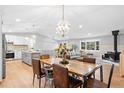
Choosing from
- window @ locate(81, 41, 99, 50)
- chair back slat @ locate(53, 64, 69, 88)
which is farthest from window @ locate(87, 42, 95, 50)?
chair back slat @ locate(53, 64, 69, 88)

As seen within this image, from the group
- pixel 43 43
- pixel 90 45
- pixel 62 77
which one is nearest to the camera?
pixel 62 77

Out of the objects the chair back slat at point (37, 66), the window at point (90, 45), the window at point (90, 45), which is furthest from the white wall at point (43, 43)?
the chair back slat at point (37, 66)

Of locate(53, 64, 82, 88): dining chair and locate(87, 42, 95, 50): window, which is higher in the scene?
locate(87, 42, 95, 50): window

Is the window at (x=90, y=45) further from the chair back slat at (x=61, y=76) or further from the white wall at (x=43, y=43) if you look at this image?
the chair back slat at (x=61, y=76)

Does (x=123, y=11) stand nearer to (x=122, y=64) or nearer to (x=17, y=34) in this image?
(x=122, y=64)

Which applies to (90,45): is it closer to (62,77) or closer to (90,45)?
(90,45)

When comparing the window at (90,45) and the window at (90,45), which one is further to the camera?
the window at (90,45)

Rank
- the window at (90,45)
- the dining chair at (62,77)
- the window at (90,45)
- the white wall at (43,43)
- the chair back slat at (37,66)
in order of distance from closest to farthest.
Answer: the dining chair at (62,77)
the chair back slat at (37,66)
the window at (90,45)
the window at (90,45)
the white wall at (43,43)

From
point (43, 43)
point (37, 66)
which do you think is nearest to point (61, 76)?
point (37, 66)

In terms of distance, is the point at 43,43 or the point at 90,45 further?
the point at 43,43

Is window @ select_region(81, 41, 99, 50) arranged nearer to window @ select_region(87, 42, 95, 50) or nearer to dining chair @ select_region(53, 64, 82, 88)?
window @ select_region(87, 42, 95, 50)
